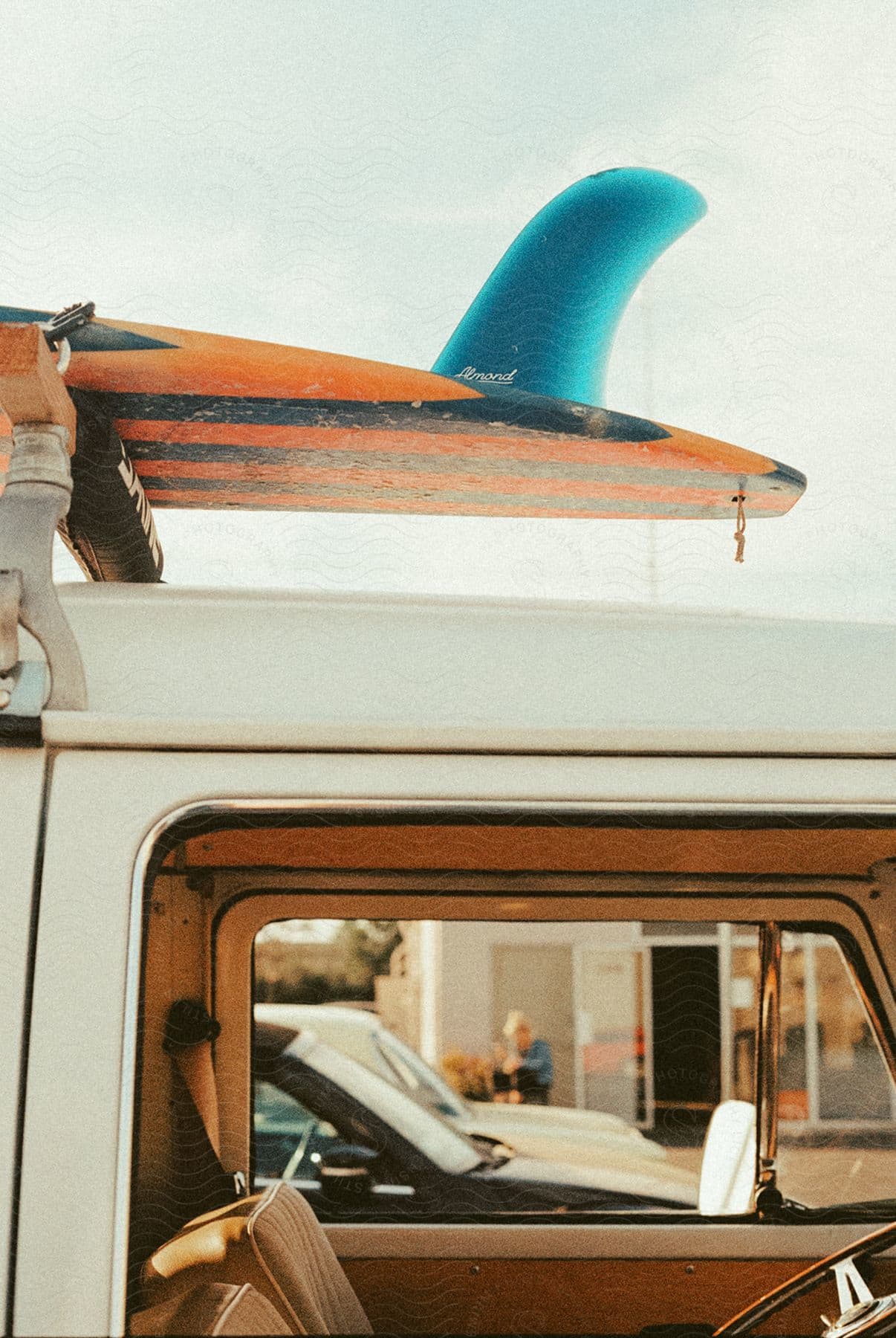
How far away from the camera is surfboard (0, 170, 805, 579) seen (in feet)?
4.96

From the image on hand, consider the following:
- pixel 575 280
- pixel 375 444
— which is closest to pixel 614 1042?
pixel 575 280

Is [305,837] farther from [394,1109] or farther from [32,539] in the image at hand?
[394,1109]

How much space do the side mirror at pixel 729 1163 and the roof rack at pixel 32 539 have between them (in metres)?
1.89

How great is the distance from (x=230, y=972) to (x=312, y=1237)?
0.51 meters

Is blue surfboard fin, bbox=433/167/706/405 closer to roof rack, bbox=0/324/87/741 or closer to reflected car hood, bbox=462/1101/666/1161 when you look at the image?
roof rack, bbox=0/324/87/741

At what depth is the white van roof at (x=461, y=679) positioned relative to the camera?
1152mm

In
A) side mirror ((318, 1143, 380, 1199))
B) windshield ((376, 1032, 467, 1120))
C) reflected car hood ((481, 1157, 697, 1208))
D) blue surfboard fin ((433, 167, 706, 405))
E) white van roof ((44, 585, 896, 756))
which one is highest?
blue surfboard fin ((433, 167, 706, 405))

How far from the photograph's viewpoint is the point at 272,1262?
1670mm

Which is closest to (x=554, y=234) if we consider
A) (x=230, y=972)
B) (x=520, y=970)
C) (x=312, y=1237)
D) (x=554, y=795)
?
(x=554, y=795)

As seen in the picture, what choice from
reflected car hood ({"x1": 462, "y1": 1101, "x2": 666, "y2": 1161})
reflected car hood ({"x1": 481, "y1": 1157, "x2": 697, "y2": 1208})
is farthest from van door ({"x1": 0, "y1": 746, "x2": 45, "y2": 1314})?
reflected car hood ({"x1": 462, "y1": 1101, "x2": 666, "y2": 1161})

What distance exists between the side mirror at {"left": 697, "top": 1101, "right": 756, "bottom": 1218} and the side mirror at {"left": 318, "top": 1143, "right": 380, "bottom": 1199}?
1032 millimetres

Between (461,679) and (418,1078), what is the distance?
434 centimetres

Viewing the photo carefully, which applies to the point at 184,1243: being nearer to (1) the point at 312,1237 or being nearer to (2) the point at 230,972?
(1) the point at 312,1237

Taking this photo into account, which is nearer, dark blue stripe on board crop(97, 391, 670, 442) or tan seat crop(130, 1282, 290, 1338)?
tan seat crop(130, 1282, 290, 1338)
